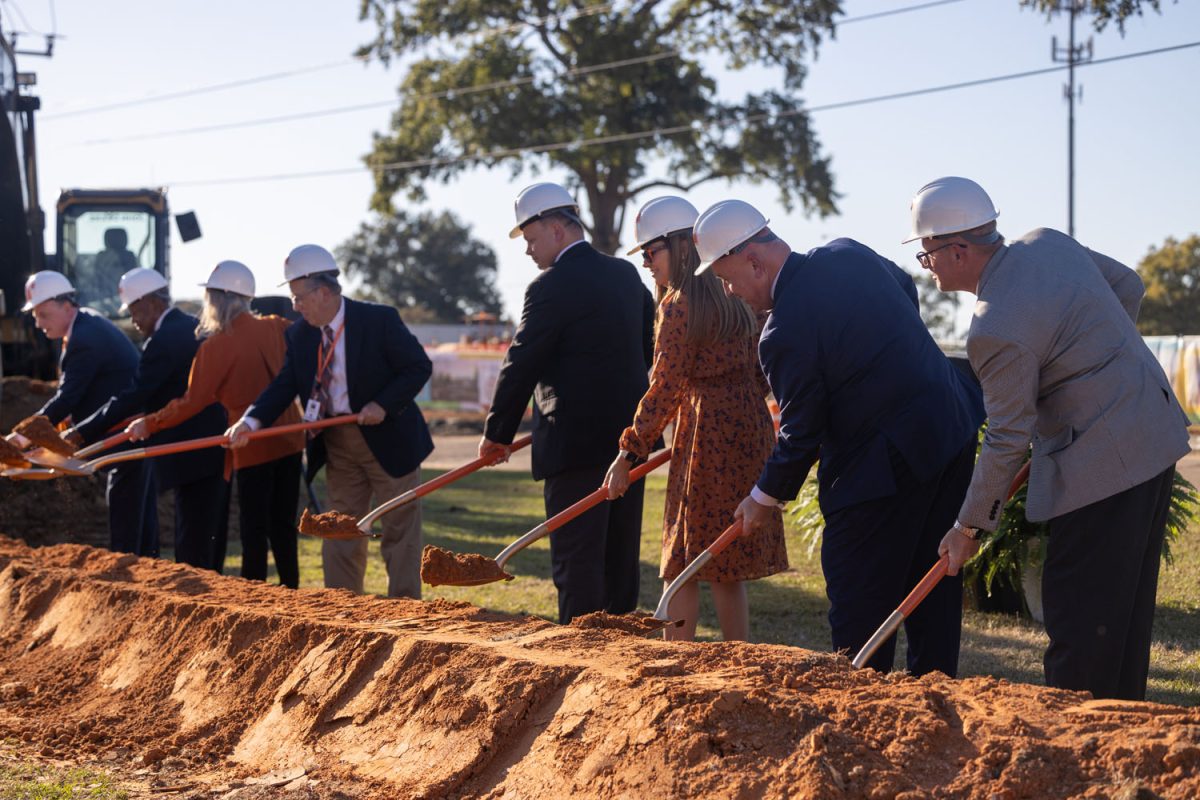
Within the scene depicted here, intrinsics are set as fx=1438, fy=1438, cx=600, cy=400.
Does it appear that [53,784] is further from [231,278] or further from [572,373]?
[231,278]

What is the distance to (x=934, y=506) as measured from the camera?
5027 millimetres

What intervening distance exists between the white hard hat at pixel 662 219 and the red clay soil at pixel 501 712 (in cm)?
161

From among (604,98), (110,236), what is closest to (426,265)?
(604,98)

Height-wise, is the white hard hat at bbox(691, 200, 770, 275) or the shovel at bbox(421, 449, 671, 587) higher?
the white hard hat at bbox(691, 200, 770, 275)

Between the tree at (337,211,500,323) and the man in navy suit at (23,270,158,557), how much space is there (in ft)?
196

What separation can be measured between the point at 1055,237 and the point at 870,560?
4.04ft

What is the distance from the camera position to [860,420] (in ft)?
15.9

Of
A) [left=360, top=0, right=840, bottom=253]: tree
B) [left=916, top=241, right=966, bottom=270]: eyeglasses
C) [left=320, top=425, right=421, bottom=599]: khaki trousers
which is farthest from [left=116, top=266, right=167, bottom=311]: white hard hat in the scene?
[left=360, top=0, right=840, bottom=253]: tree

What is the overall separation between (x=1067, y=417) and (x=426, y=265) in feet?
219

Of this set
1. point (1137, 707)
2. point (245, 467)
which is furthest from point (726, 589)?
point (245, 467)

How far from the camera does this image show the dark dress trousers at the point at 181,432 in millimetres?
8062

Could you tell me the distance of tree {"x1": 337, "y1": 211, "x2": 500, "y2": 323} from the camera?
2736 inches

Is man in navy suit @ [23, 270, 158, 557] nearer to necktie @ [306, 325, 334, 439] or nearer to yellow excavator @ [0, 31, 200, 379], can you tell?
necktie @ [306, 325, 334, 439]

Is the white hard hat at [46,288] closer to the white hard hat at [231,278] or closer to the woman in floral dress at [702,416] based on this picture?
the white hard hat at [231,278]
